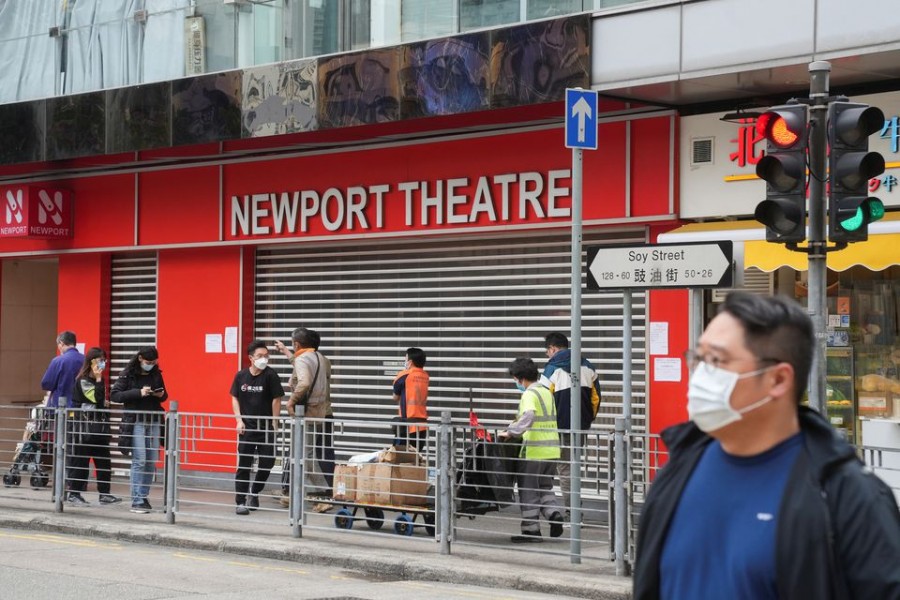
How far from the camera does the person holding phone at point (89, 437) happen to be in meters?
14.2

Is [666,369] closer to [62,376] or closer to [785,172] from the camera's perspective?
[785,172]

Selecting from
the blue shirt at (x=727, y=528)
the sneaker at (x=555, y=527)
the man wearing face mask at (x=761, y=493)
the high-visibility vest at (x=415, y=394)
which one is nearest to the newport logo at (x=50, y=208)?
the high-visibility vest at (x=415, y=394)

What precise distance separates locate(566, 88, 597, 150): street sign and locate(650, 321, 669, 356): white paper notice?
11.7 ft

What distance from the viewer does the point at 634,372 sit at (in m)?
14.0

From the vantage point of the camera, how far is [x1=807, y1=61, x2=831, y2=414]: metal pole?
325 inches

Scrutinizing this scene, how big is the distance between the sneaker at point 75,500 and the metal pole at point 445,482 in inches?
191

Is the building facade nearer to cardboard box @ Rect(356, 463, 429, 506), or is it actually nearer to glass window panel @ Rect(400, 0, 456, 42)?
glass window panel @ Rect(400, 0, 456, 42)

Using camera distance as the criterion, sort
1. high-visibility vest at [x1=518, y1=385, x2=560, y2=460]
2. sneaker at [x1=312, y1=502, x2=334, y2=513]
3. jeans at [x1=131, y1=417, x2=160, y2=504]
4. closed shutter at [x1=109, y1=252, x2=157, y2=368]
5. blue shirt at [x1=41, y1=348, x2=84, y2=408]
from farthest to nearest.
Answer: closed shutter at [x1=109, y1=252, x2=157, y2=368]
blue shirt at [x1=41, y1=348, x2=84, y2=408]
jeans at [x1=131, y1=417, x2=160, y2=504]
sneaker at [x1=312, y1=502, x2=334, y2=513]
high-visibility vest at [x1=518, y1=385, x2=560, y2=460]

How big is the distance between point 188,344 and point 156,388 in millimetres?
3541

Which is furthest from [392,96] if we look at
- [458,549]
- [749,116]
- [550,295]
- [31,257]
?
[31,257]

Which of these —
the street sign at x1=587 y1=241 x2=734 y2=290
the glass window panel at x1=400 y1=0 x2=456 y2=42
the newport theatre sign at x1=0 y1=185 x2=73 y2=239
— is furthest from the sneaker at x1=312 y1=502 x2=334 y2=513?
the newport theatre sign at x1=0 y1=185 x2=73 y2=239

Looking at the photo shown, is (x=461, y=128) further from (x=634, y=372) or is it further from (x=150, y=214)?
Answer: (x=150, y=214)

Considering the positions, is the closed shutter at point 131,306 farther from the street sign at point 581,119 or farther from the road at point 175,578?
the street sign at point 581,119

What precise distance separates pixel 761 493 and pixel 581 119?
25.3 feet
